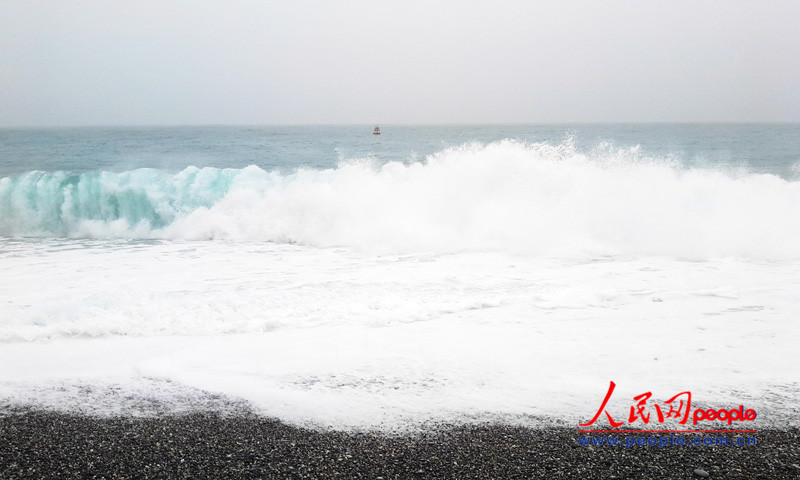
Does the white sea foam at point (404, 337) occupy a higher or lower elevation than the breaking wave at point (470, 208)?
lower

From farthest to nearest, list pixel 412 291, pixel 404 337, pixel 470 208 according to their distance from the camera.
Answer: pixel 470 208 < pixel 412 291 < pixel 404 337

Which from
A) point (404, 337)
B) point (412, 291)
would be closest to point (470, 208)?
point (412, 291)

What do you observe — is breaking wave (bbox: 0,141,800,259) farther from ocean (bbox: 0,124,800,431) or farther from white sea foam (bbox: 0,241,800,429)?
white sea foam (bbox: 0,241,800,429)

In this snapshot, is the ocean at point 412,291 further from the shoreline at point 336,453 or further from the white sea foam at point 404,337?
the shoreline at point 336,453

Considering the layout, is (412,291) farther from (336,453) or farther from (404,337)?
(336,453)

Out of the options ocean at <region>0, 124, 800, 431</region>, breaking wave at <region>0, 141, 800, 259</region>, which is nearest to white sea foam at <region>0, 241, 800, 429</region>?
ocean at <region>0, 124, 800, 431</region>

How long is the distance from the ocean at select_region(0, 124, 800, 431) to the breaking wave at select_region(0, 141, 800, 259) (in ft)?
0.19

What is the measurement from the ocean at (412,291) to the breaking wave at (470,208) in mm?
57

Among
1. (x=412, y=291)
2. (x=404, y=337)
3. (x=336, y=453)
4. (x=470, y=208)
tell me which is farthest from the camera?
(x=470, y=208)

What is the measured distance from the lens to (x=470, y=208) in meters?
11.4

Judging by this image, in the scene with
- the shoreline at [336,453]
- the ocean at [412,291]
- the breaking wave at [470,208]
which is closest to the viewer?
the shoreline at [336,453]

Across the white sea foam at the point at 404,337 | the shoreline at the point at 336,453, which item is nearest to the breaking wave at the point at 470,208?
the white sea foam at the point at 404,337

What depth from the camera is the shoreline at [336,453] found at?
3010 mm

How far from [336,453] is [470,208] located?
28.2 ft
